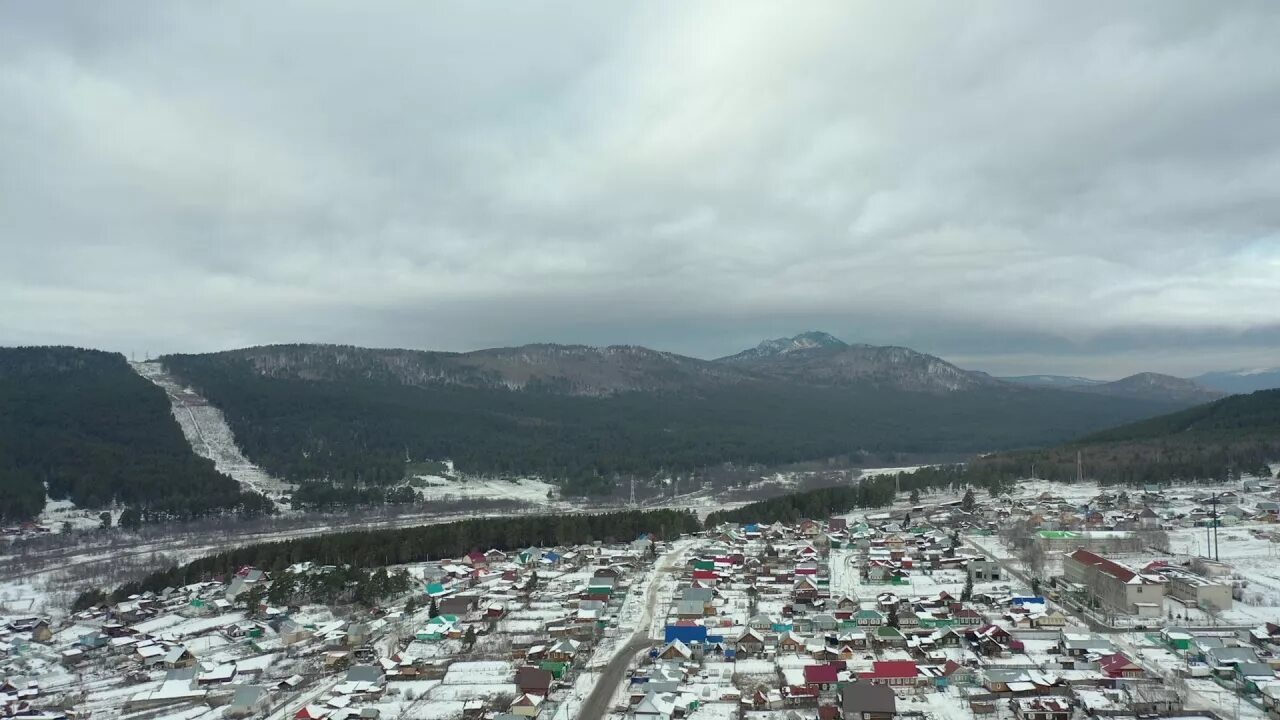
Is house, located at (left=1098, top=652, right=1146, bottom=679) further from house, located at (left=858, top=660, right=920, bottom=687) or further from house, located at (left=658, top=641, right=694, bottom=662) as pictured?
house, located at (left=658, top=641, right=694, bottom=662)

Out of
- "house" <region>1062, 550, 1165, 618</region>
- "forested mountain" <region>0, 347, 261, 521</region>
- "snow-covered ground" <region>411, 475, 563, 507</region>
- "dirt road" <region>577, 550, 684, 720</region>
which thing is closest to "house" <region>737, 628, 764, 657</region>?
"dirt road" <region>577, 550, 684, 720</region>

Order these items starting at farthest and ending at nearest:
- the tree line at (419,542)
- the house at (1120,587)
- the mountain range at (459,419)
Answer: the mountain range at (459,419) < the tree line at (419,542) < the house at (1120,587)

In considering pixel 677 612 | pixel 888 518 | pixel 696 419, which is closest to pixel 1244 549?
pixel 888 518

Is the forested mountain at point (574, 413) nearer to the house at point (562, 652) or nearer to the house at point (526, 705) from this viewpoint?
the house at point (562, 652)

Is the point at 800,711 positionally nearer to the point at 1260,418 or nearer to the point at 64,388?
the point at 1260,418

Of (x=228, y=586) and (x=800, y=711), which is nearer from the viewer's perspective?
(x=800, y=711)

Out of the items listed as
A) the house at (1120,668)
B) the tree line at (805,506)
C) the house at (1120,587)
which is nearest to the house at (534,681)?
the house at (1120,668)

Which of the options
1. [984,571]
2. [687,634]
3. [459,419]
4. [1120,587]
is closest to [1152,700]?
[1120,587]
